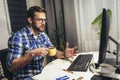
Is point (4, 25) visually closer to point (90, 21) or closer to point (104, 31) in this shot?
point (90, 21)

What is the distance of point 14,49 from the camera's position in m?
1.59

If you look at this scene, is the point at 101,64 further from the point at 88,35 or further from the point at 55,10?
the point at 55,10

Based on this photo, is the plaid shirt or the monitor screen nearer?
the monitor screen

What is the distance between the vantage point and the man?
1.50 meters

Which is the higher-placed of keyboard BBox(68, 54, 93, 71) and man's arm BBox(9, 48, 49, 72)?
man's arm BBox(9, 48, 49, 72)

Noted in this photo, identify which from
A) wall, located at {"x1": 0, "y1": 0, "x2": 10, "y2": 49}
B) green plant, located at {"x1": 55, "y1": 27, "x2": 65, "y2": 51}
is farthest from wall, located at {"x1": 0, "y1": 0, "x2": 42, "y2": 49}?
green plant, located at {"x1": 55, "y1": 27, "x2": 65, "y2": 51}

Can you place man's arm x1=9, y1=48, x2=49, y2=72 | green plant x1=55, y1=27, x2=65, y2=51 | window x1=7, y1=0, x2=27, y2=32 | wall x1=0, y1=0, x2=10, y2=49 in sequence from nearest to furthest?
man's arm x1=9, y1=48, x2=49, y2=72, wall x1=0, y1=0, x2=10, y2=49, window x1=7, y1=0, x2=27, y2=32, green plant x1=55, y1=27, x2=65, y2=51

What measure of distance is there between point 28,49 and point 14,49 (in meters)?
0.15

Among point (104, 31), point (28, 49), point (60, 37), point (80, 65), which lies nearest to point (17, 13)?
point (60, 37)

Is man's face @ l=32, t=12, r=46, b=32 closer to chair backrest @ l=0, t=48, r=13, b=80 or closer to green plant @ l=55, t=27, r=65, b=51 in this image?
chair backrest @ l=0, t=48, r=13, b=80

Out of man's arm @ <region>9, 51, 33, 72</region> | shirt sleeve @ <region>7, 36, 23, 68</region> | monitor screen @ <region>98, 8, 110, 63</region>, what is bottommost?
man's arm @ <region>9, 51, 33, 72</region>

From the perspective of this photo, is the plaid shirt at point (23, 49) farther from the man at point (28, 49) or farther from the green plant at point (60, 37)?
the green plant at point (60, 37)

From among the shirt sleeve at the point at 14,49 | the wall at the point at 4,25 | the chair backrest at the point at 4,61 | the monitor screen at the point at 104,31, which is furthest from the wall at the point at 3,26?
the monitor screen at the point at 104,31

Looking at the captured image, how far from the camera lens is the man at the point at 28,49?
4.92 ft
